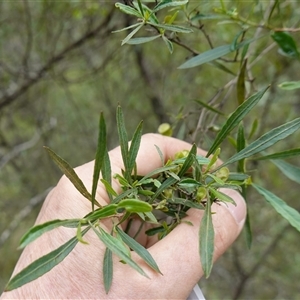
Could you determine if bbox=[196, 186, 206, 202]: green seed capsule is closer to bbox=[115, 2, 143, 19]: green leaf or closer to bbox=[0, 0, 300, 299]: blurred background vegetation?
bbox=[115, 2, 143, 19]: green leaf

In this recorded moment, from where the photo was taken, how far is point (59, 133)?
366 cm

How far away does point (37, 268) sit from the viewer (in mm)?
664

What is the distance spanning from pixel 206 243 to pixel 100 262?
314 mm

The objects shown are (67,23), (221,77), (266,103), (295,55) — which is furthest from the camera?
(221,77)

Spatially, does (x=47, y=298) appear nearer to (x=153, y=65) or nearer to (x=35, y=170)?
(x=153, y=65)

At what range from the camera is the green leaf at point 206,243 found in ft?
2.37

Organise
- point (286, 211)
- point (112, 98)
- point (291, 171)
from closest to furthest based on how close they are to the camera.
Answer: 1. point (286, 211)
2. point (291, 171)
3. point (112, 98)

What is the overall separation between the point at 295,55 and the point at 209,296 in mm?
2613

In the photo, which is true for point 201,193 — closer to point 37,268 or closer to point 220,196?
point 220,196

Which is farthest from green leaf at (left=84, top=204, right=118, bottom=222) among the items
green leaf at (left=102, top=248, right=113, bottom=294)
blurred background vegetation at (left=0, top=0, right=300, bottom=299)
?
blurred background vegetation at (left=0, top=0, right=300, bottom=299)

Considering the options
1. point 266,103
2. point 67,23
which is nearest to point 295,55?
point 266,103

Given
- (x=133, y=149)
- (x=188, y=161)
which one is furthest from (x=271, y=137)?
(x=133, y=149)

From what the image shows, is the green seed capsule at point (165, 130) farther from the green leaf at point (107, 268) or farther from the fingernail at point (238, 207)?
the green leaf at point (107, 268)

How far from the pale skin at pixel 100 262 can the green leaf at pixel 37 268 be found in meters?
0.25
